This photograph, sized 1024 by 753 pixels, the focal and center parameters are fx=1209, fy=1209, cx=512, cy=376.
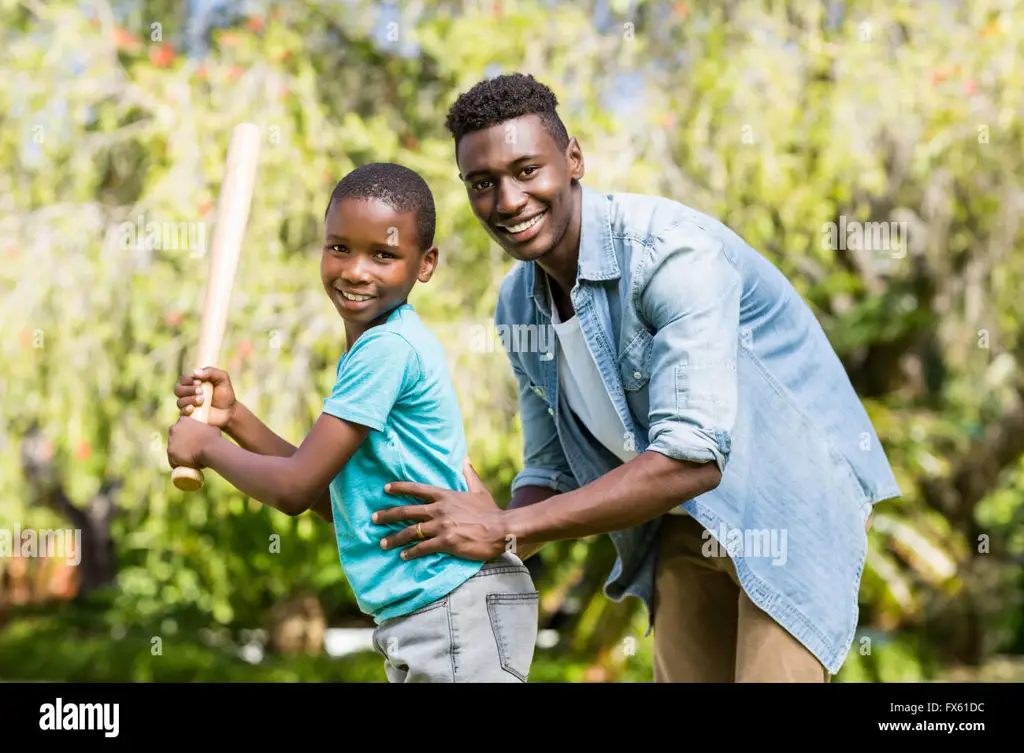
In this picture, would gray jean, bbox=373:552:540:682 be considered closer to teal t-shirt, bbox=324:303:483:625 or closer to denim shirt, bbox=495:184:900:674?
teal t-shirt, bbox=324:303:483:625

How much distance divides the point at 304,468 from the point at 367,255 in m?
0.37

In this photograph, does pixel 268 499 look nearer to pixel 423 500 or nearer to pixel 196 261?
pixel 423 500

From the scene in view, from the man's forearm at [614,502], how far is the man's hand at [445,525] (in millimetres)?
41

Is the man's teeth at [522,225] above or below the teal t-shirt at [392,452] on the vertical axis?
above

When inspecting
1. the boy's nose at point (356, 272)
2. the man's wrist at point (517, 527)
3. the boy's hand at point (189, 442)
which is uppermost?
the boy's nose at point (356, 272)

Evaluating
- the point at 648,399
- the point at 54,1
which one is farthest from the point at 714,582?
the point at 54,1

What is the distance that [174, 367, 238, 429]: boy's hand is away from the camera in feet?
6.97

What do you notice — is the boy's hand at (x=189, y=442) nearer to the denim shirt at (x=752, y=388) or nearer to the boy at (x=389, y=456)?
the boy at (x=389, y=456)

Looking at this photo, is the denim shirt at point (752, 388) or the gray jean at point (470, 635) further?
the denim shirt at point (752, 388)

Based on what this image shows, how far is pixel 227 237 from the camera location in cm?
231

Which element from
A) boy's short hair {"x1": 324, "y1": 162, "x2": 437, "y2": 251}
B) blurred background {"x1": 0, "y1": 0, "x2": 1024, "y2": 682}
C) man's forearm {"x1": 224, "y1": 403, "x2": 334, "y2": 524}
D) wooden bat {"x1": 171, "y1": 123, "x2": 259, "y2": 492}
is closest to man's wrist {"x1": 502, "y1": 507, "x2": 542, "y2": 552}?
man's forearm {"x1": 224, "y1": 403, "x2": 334, "y2": 524}

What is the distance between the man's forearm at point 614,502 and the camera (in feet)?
6.72

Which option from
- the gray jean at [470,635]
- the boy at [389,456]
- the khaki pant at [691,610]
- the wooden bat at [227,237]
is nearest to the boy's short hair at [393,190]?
the boy at [389,456]
